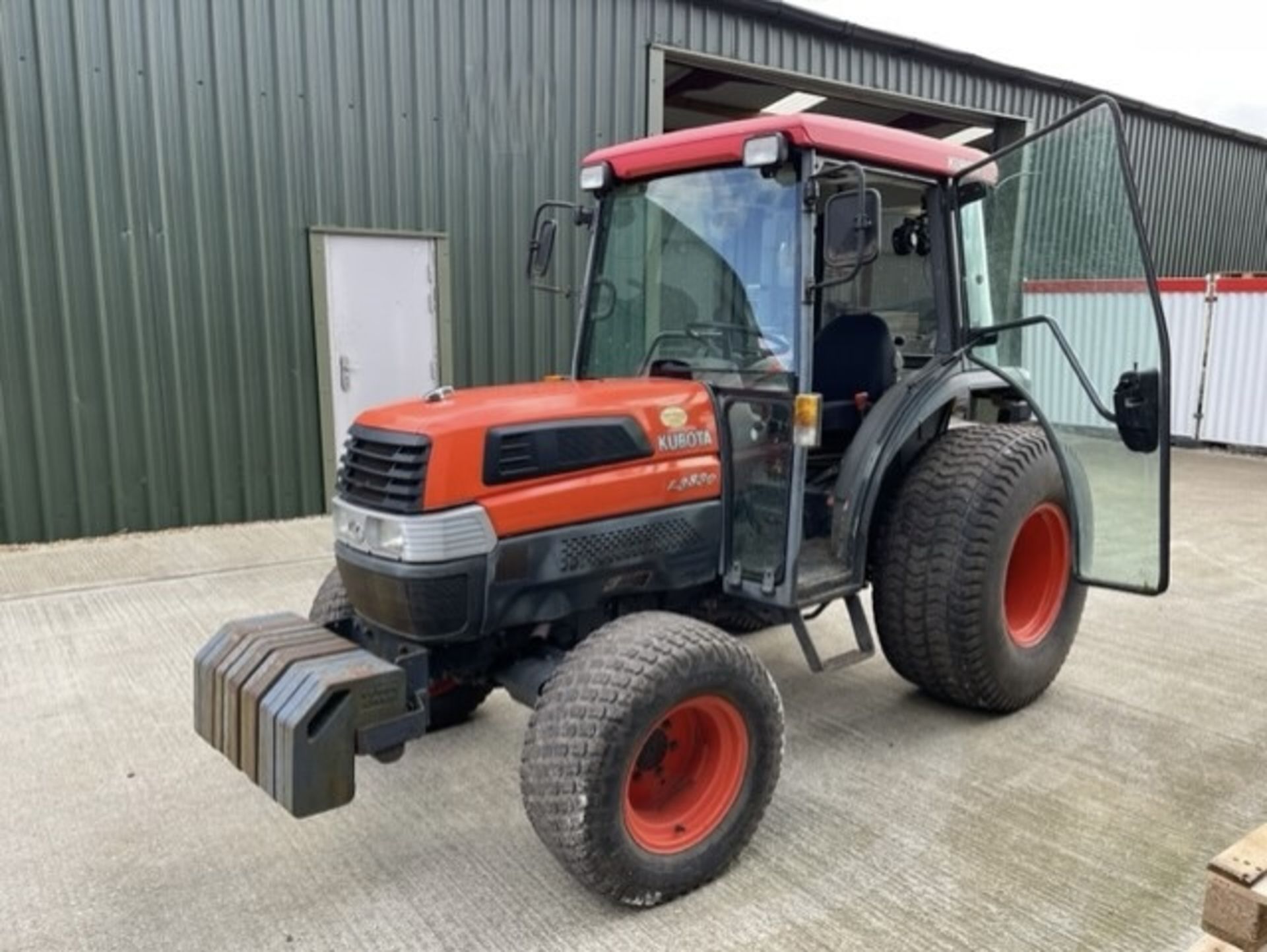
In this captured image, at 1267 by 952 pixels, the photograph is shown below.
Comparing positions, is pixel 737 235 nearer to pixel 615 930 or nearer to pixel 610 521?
pixel 610 521

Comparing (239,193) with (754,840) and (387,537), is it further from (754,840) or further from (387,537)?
(754,840)

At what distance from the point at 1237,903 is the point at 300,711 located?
2.08 meters

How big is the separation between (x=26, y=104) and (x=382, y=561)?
4.77m

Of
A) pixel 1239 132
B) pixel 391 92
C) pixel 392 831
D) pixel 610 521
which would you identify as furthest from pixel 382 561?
pixel 1239 132

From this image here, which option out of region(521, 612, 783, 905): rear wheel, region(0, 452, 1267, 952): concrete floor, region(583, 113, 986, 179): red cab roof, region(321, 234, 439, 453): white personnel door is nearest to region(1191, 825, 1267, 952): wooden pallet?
region(0, 452, 1267, 952): concrete floor

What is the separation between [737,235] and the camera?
3.05 meters

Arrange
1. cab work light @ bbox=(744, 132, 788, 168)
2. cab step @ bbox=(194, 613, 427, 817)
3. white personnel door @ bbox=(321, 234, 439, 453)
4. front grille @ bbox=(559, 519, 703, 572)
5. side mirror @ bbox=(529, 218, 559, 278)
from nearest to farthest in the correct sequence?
1. cab step @ bbox=(194, 613, 427, 817)
2. front grille @ bbox=(559, 519, 703, 572)
3. cab work light @ bbox=(744, 132, 788, 168)
4. side mirror @ bbox=(529, 218, 559, 278)
5. white personnel door @ bbox=(321, 234, 439, 453)

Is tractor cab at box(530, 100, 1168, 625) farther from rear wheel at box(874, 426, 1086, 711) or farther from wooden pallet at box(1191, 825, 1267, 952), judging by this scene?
wooden pallet at box(1191, 825, 1267, 952)

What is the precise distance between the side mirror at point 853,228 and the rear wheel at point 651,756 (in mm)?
1119

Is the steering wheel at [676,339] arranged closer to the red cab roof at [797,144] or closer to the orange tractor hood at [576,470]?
the orange tractor hood at [576,470]

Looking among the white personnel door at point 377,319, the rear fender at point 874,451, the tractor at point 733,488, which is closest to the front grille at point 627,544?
the tractor at point 733,488

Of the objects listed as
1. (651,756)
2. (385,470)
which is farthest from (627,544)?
(385,470)

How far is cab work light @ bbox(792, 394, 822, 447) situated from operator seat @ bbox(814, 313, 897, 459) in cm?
59

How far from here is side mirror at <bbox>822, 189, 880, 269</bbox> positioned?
261cm
